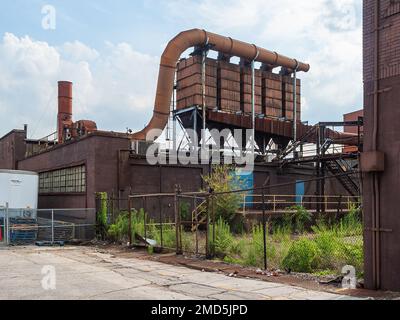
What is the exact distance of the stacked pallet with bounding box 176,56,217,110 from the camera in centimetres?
3519

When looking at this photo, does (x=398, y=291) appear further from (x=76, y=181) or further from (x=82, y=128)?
(x=82, y=128)

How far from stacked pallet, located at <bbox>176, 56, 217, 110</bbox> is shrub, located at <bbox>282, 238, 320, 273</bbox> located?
953 inches

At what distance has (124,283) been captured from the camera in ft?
33.2

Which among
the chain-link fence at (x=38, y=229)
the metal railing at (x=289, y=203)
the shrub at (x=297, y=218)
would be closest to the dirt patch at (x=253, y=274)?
the chain-link fence at (x=38, y=229)

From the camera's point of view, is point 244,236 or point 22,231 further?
point 22,231

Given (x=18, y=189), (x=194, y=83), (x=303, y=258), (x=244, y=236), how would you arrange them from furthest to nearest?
(x=194, y=83) → (x=18, y=189) → (x=244, y=236) → (x=303, y=258)

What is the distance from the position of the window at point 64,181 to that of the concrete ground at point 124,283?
10.1m

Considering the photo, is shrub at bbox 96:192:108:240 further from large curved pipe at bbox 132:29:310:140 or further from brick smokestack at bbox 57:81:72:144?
brick smokestack at bbox 57:81:72:144

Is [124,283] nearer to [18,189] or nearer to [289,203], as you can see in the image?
[18,189]

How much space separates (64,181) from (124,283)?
1822 cm

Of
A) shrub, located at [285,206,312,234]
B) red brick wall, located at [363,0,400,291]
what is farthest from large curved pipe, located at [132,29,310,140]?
red brick wall, located at [363,0,400,291]

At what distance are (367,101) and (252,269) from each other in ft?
17.3

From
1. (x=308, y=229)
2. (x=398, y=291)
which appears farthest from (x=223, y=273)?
(x=308, y=229)

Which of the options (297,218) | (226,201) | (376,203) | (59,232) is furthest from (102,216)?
(376,203)
